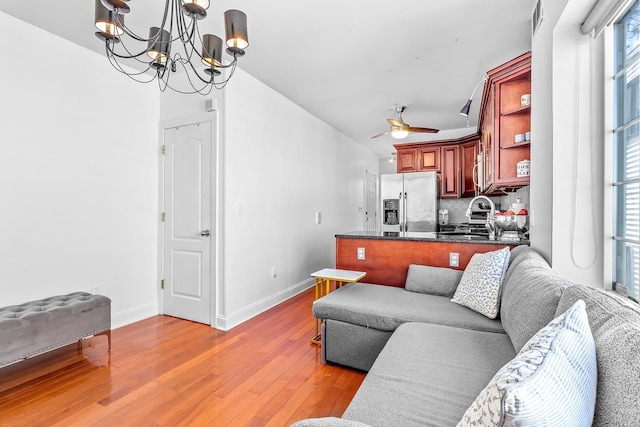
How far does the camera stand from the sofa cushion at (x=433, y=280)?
2.40 metres

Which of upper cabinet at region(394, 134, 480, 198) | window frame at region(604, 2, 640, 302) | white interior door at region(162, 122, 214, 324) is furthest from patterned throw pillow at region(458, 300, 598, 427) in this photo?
upper cabinet at region(394, 134, 480, 198)

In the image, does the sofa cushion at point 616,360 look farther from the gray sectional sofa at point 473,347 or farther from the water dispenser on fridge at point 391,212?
the water dispenser on fridge at point 391,212

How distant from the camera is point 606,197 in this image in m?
1.56

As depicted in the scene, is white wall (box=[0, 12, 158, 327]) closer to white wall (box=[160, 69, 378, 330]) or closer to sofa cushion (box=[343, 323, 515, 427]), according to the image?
white wall (box=[160, 69, 378, 330])

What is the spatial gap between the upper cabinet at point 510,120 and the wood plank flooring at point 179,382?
200cm

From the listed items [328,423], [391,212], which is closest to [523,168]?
[328,423]

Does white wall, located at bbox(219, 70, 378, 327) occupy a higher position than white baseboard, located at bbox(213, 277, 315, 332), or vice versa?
white wall, located at bbox(219, 70, 378, 327)

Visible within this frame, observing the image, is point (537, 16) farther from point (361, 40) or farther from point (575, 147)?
point (361, 40)

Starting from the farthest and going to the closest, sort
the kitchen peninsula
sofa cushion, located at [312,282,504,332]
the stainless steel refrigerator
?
the stainless steel refrigerator < the kitchen peninsula < sofa cushion, located at [312,282,504,332]

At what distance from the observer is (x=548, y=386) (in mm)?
562

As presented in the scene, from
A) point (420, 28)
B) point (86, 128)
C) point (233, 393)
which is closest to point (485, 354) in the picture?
point (233, 393)

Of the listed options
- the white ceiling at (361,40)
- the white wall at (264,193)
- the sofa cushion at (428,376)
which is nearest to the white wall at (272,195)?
the white wall at (264,193)

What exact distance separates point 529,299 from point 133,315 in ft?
11.1

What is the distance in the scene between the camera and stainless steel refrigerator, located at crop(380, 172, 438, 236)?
5117 millimetres
